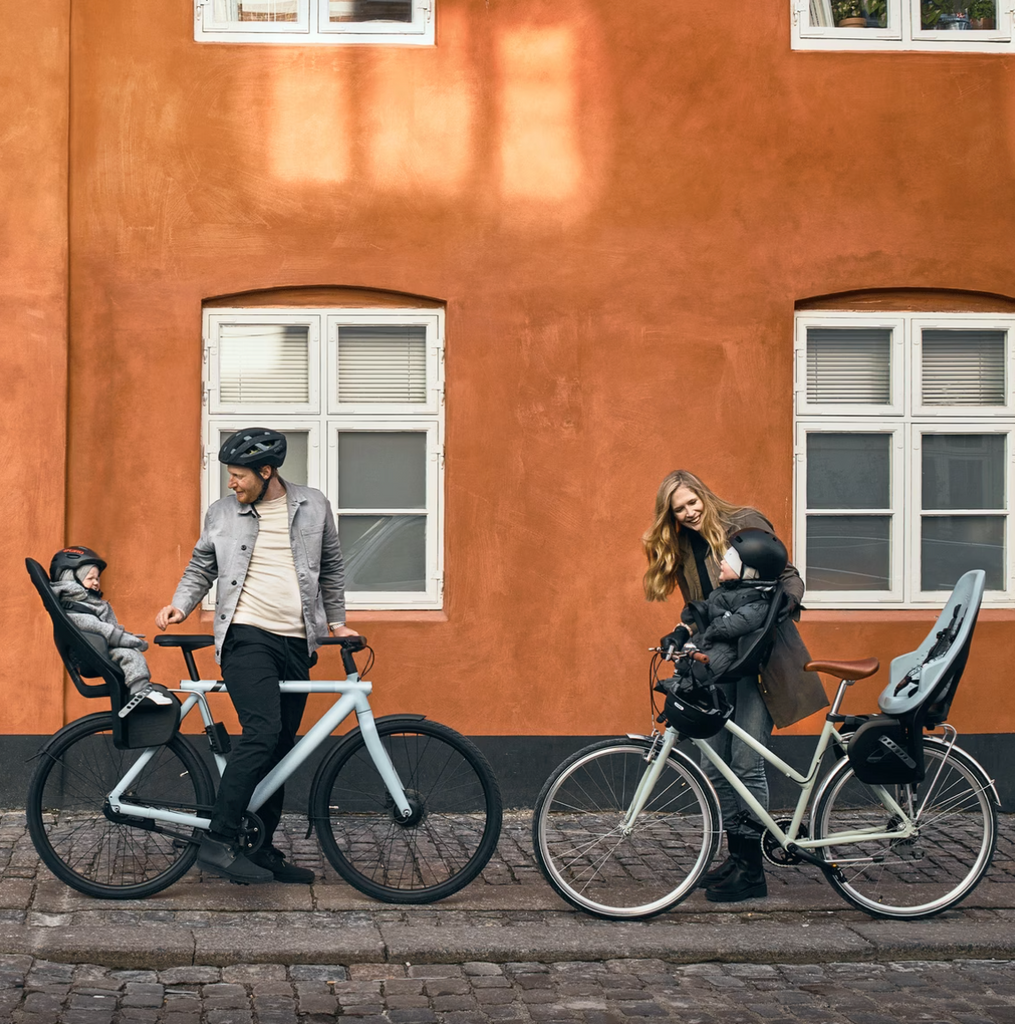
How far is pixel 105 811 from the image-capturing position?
18.7ft

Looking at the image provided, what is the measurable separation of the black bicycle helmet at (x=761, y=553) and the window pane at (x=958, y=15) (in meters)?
3.80

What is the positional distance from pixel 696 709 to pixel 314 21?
14.3ft

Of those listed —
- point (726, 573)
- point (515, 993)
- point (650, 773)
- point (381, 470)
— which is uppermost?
point (381, 470)

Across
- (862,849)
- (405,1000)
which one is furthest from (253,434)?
(862,849)

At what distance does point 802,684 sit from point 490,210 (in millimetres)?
3277

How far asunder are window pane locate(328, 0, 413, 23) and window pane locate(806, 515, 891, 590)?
353cm

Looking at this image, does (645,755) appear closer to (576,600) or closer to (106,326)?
(576,600)

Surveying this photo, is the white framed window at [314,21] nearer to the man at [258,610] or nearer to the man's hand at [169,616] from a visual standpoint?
the man at [258,610]

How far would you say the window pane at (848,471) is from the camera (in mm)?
7840

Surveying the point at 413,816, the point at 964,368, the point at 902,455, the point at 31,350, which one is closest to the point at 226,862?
the point at 413,816

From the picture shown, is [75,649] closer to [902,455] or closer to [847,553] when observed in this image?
[847,553]

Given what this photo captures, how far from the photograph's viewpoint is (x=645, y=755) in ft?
A: 18.0

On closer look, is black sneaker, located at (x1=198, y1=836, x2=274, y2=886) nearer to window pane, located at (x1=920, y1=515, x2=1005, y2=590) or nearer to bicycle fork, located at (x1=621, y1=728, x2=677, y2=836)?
bicycle fork, located at (x1=621, y1=728, x2=677, y2=836)

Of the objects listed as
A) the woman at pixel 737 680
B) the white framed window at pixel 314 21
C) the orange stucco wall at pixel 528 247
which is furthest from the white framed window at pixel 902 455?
the white framed window at pixel 314 21
